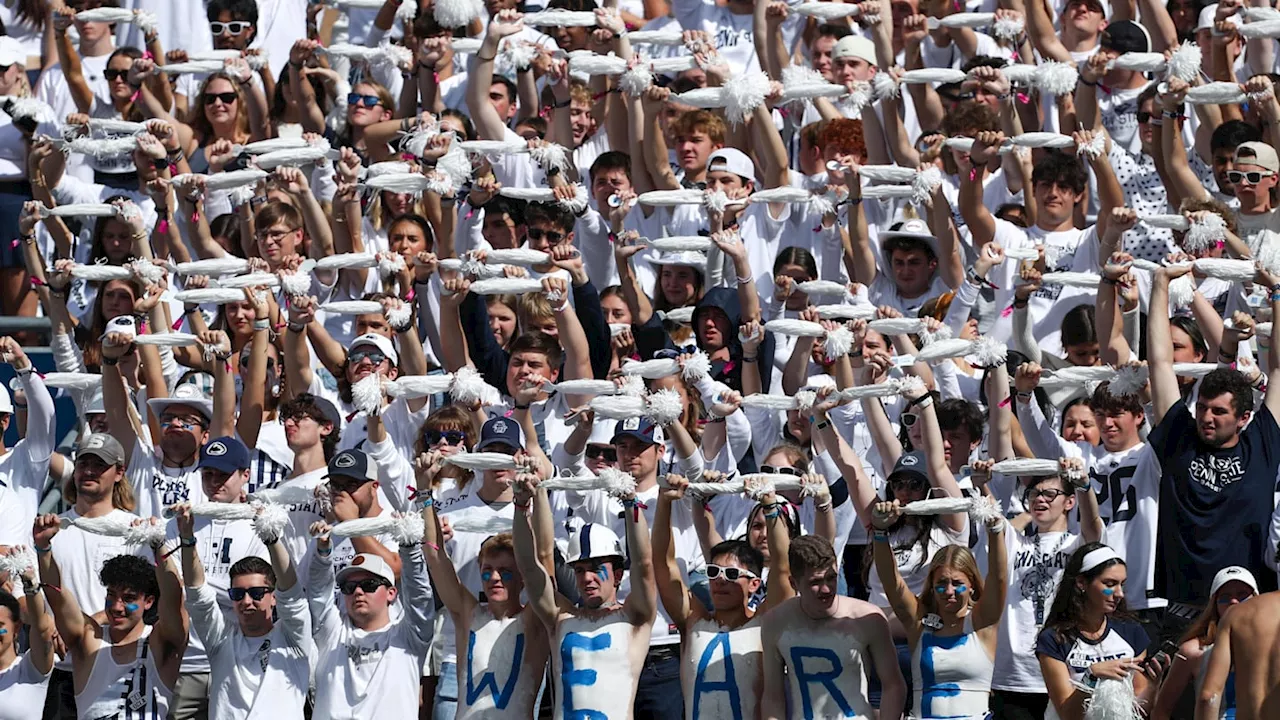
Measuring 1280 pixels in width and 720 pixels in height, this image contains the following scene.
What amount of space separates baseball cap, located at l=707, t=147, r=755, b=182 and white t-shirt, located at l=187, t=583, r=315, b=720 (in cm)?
324

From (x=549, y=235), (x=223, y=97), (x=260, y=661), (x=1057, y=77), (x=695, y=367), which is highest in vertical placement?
(x=1057, y=77)

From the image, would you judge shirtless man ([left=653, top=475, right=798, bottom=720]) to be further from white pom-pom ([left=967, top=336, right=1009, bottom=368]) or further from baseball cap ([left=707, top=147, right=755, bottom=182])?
baseball cap ([left=707, top=147, right=755, bottom=182])

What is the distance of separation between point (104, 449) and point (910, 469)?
373 cm

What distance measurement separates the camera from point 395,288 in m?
12.5

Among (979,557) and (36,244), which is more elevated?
(36,244)

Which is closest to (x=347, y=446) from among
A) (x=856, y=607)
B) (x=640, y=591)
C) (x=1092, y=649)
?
(x=640, y=591)

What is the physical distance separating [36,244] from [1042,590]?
5.99m

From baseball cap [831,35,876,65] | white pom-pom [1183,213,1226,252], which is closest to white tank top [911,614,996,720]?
white pom-pom [1183,213,1226,252]

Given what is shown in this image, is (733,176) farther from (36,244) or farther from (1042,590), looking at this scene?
(36,244)

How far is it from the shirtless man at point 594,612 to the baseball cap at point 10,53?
5238mm

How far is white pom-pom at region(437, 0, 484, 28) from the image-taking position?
45.5 feet

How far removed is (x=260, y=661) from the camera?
11.0 meters

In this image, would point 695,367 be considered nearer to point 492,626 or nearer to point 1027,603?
point 492,626

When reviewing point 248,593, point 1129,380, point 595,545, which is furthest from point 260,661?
point 1129,380
